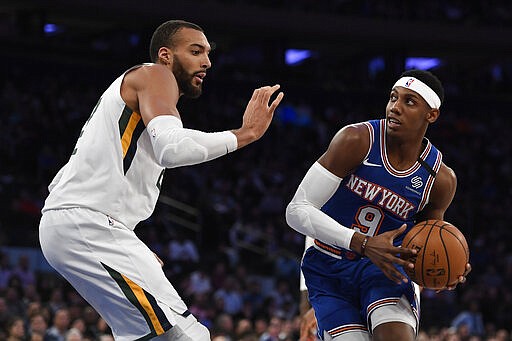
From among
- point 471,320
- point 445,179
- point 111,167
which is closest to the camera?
point 111,167

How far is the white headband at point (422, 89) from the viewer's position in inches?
204

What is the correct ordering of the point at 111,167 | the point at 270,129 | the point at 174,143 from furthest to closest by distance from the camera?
the point at 270,129
the point at 111,167
the point at 174,143

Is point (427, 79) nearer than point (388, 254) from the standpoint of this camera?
No

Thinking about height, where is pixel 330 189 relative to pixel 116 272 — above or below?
above

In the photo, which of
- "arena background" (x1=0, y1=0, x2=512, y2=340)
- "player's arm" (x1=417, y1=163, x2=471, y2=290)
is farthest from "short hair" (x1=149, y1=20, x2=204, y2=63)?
"arena background" (x1=0, y1=0, x2=512, y2=340)

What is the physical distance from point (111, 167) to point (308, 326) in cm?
308

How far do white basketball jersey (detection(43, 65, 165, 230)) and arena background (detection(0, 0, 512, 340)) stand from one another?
639 centimetres

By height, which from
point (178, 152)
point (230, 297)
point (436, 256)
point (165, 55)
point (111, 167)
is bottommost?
point (230, 297)

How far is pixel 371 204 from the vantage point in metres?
5.20

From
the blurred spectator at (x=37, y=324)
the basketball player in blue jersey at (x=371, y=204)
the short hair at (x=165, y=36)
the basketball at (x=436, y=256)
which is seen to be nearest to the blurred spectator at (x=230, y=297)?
the blurred spectator at (x=37, y=324)

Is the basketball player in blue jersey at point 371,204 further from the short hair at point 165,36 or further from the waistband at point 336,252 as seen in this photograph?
the short hair at point 165,36

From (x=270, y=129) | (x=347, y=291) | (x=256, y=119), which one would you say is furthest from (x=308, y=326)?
(x=270, y=129)

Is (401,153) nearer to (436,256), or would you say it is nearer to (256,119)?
(436,256)

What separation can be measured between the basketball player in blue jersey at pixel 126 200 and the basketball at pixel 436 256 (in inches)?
48.9
